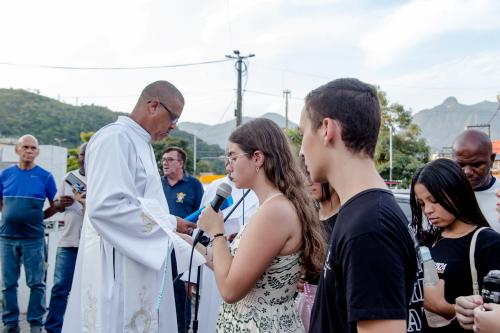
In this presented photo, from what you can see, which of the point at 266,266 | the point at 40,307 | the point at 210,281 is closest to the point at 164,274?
the point at 266,266

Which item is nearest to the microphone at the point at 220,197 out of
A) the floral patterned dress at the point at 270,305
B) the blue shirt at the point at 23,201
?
the floral patterned dress at the point at 270,305

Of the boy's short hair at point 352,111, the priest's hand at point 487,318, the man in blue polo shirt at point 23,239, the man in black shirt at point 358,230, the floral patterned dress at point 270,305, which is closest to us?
the man in black shirt at point 358,230

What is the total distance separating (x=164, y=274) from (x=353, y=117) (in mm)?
1798

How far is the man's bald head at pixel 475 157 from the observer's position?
10.6ft

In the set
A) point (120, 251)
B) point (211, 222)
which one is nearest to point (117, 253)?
point (120, 251)

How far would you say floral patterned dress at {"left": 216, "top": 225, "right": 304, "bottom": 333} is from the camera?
6.64 feet

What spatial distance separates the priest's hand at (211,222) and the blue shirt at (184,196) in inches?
135

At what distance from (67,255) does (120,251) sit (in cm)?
255

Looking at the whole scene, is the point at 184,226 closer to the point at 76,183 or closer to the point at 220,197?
the point at 220,197

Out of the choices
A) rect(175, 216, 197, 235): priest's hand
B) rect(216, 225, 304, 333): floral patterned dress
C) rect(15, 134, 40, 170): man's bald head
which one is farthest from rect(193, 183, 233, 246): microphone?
rect(15, 134, 40, 170): man's bald head

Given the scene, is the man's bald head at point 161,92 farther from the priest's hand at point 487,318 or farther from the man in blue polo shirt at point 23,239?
the man in blue polo shirt at point 23,239

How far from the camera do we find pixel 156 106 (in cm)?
318

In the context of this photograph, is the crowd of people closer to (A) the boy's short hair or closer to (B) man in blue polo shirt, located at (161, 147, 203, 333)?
(A) the boy's short hair

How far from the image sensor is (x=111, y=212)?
106 inches
